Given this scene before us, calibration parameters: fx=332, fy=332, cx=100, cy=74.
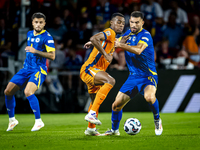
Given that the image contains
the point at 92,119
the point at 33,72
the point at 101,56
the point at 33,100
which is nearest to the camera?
the point at 92,119

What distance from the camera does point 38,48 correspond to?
721 centimetres

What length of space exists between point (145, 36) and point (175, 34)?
343 inches

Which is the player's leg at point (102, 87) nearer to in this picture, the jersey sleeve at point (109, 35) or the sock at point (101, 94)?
the sock at point (101, 94)

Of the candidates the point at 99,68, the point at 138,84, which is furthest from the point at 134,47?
the point at 99,68

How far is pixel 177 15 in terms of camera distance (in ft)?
A: 47.1

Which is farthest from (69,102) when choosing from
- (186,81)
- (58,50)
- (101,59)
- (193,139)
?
(193,139)

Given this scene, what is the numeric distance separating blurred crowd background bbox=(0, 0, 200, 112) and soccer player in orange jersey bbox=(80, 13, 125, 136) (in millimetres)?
5670

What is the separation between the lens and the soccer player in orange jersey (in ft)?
18.9

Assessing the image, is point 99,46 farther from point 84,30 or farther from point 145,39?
point 84,30

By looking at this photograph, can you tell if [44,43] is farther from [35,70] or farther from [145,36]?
[145,36]

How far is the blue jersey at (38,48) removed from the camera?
710 centimetres

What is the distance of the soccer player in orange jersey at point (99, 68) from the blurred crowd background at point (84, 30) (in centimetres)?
567

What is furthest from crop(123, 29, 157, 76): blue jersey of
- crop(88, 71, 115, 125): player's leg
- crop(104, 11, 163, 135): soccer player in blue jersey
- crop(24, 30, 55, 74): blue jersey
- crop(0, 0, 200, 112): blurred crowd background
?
crop(0, 0, 200, 112): blurred crowd background

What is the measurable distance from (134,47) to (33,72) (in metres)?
2.55
